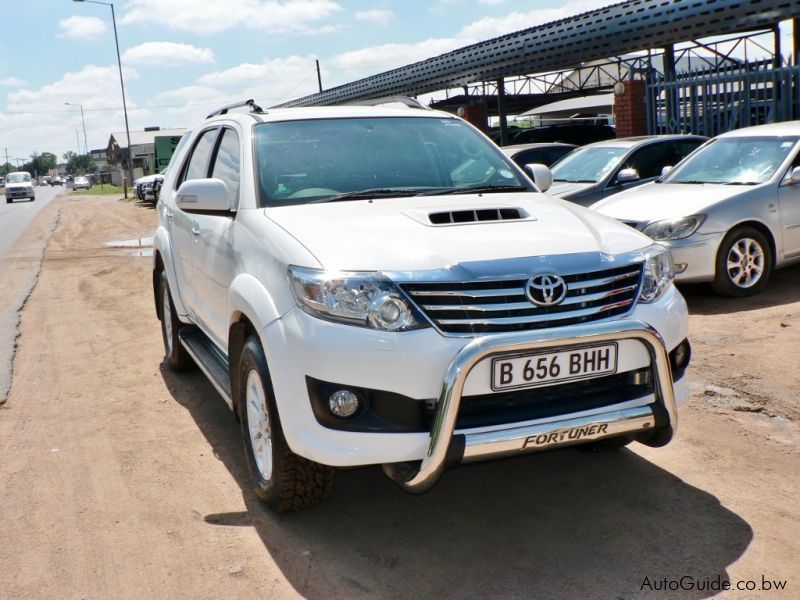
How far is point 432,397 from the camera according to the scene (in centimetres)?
307

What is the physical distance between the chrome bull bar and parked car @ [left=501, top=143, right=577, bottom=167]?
9.55 m

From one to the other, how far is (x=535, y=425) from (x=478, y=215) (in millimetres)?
1074

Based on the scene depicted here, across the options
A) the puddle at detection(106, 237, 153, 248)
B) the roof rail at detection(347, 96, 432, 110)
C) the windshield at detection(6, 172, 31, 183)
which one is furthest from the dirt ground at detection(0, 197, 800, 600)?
the windshield at detection(6, 172, 31, 183)

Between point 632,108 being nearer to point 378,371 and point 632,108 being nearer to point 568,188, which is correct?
point 568,188

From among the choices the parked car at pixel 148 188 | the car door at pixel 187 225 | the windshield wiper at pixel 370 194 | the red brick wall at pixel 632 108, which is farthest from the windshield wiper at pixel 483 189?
the parked car at pixel 148 188

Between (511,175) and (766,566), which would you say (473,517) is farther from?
(511,175)

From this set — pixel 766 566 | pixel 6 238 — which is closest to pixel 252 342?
pixel 766 566

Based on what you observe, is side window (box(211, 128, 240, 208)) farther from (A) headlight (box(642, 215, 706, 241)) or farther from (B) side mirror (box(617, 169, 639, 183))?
(B) side mirror (box(617, 169, 639, 183))

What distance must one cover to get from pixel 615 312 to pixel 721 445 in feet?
4.92

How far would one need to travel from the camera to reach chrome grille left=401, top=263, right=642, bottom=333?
10.3 feet

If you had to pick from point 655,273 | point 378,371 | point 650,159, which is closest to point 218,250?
point 378,371

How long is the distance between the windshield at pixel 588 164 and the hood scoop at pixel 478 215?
22.2ft

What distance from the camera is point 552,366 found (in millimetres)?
3172

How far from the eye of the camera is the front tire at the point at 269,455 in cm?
344
